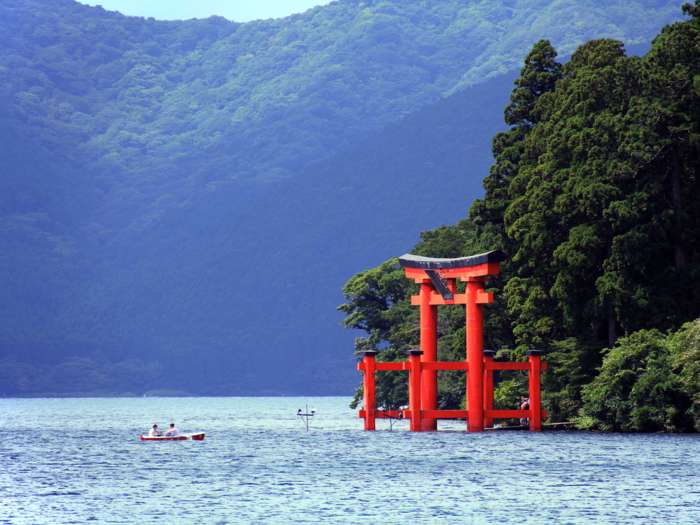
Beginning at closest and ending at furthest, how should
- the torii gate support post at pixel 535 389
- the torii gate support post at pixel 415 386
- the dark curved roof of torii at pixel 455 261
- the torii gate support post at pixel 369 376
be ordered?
the dark curved roof of torii at pixel 455 261
the torii gate support post at pixel 535 389
the torii gate support post at pixel 415 386
the torii gate support post at pixel 369 376

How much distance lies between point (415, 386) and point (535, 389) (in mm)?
5943

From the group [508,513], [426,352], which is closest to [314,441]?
[426,352]

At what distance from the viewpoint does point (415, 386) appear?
50.6 metres

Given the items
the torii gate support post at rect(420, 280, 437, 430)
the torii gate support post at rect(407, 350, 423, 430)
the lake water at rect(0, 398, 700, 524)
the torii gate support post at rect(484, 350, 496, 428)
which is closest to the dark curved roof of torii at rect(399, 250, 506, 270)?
the torii gate support post at rect(420, 280, 437, 430)

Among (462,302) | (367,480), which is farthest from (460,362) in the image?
(367,480)

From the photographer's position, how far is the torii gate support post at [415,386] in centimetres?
5000

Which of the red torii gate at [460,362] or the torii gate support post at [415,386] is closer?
the red torii gate at [460,362]

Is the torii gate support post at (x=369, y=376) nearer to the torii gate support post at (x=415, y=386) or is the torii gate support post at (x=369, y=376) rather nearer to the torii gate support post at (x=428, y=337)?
the torii gate support post at (x=415, y=386)

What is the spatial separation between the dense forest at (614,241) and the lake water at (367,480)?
2640mm

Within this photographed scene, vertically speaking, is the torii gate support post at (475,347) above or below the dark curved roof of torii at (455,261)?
below

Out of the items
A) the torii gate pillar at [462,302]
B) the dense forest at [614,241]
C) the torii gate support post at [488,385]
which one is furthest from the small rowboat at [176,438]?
the dense forest at [614,241]

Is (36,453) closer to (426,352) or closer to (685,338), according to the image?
(426,352)

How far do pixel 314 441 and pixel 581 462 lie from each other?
1986 cm

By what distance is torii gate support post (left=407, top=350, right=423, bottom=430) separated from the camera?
164 ft
